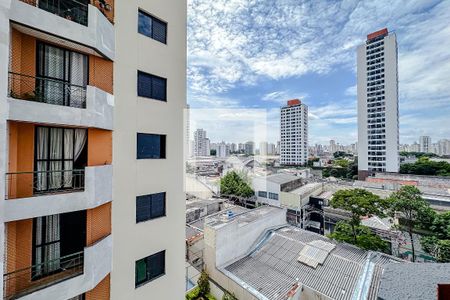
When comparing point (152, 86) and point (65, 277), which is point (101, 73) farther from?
point (65, 277)

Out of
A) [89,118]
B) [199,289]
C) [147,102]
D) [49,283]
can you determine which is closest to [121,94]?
[147,102]

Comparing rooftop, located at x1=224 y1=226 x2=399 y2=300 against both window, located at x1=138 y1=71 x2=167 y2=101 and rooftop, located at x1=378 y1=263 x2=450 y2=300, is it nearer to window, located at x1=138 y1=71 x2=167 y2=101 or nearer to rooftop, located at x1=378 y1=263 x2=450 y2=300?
rooftop, located at x1=378 y1=263 x2=450 y2=300

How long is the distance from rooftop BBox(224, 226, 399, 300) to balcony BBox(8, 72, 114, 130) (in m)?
8.39

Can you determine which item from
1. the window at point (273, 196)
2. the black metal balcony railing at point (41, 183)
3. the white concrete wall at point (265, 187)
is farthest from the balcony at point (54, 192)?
the window at point (273, 196)

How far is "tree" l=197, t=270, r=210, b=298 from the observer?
29.6 feet

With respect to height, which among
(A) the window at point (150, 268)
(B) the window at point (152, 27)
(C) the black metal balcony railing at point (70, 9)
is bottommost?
(A) the window at point (150, 268)

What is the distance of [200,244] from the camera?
10961 millimetres

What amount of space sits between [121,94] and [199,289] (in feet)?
A: 29.4

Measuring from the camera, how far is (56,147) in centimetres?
365

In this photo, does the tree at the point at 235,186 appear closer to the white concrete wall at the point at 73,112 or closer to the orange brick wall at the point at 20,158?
the white concrete wall at the point at 73,112

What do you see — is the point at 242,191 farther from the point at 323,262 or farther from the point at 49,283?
the point at 49,283

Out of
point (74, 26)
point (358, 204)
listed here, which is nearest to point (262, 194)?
point (358, 204)

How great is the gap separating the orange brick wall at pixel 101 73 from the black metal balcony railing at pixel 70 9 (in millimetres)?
636

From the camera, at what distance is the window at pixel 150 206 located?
4.74 metres
